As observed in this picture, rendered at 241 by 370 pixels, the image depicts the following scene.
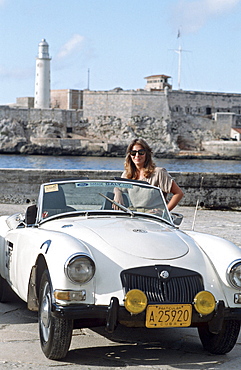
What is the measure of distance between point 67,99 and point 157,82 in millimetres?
25119

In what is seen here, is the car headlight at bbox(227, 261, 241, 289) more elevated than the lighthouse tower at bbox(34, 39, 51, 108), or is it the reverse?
the lighthouse tower at bbox(34, 39, 51, 108)

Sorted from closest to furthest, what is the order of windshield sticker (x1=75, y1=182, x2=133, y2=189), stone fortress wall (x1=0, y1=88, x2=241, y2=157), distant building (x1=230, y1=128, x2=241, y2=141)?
windshield sticker (x1=75, y1=182, x2=133, y2=189) < stone fortress wall (x1=0, y1=88, x2=241, y2=157) < distant building (x1=230, y1=128, x2=241, y2=141)

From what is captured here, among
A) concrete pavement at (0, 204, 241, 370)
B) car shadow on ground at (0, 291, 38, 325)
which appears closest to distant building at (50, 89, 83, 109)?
car shadow on ground at (0, 291, 38, 325)

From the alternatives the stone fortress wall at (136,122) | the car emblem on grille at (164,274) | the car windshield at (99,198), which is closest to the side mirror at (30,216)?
the car windshield at (99,198)

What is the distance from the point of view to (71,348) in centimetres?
439

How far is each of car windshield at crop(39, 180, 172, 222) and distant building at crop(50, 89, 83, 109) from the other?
114908mm

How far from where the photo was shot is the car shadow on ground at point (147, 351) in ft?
13.6

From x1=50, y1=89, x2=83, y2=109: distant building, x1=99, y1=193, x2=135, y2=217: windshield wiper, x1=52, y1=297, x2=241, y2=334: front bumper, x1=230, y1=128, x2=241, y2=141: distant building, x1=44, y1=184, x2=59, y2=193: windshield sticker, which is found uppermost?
x1=50, y1=89, x2=83, y2=109: distant building

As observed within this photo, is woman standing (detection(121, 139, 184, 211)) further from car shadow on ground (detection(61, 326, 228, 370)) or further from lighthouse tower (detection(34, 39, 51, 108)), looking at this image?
lighthouse tower (detection(34, 39, 51, 108))

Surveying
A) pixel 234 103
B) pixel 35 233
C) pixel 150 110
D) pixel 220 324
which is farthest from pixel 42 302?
pixel 234 103

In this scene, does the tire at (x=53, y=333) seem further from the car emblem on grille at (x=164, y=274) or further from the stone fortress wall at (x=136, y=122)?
the stone fortress wall at (x=136, y=122)

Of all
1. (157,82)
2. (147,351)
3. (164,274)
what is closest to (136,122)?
(157,82)

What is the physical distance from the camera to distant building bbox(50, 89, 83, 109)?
Answer: 11925 cm

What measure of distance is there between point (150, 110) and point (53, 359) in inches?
4279
